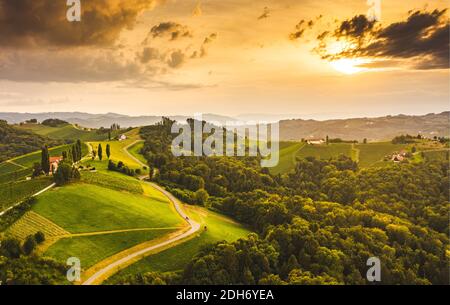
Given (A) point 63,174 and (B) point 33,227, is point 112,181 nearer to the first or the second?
(A) point 63,174

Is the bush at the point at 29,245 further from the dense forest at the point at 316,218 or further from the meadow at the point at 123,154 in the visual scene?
the meadow at the point at 123,154

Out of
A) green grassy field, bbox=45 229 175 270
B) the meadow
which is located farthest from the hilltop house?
Answer: green grassy field, bbox=45 229 175 270

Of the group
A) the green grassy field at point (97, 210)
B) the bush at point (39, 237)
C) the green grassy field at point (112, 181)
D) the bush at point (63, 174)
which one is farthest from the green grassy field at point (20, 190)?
the bush at point (39, 237)

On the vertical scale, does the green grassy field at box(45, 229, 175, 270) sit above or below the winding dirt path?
above

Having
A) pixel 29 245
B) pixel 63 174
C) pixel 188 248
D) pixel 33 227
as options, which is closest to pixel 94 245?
pixel 29 245

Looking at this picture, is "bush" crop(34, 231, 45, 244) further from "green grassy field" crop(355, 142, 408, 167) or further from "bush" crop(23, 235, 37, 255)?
"green grassy field" crop(355, 142, 408, 167)

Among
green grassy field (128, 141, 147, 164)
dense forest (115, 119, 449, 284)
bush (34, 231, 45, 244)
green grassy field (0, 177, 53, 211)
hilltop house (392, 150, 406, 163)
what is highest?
green grassy field (128, 141, 147, 164)

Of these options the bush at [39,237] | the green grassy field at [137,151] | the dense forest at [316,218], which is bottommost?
the dense forest at [316,218]
